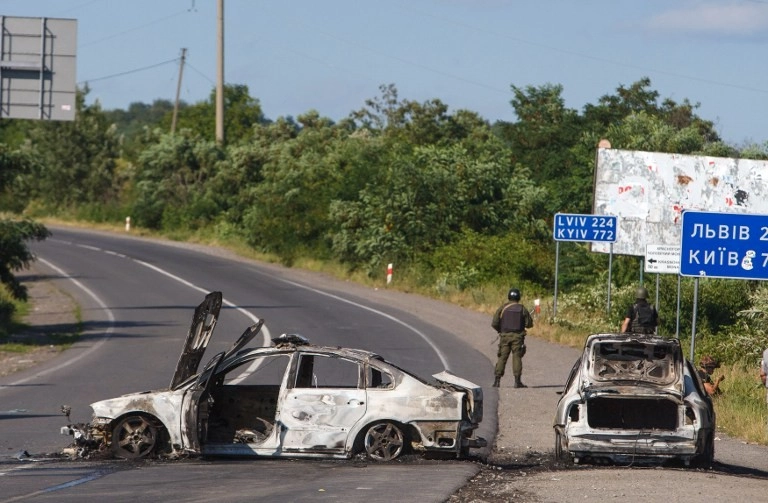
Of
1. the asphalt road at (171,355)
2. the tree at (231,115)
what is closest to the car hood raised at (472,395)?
the asphalt road at (171,355)

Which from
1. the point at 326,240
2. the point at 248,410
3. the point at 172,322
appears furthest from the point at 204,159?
the point at 248,410

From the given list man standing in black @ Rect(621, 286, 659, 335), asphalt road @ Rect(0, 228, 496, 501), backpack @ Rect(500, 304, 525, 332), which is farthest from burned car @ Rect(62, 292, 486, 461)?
backpack @ Rect(500, 304, 525, 332)

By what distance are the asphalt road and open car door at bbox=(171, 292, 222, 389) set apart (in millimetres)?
1088

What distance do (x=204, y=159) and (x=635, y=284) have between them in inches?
1469

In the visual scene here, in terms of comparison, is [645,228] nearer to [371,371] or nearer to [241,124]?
[371,371]

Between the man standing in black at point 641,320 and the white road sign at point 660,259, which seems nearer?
the man standing in black at point 641,320

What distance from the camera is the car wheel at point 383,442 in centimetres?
1375

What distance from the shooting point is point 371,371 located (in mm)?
14000

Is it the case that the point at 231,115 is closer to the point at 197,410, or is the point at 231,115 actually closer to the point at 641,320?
the point at 641,320

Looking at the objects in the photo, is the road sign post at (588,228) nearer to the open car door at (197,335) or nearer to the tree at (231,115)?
the open car door at (197,335)

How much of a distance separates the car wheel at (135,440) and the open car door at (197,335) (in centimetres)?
52

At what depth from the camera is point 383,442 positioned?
45.2 ft

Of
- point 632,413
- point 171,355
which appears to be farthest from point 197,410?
point 171,355

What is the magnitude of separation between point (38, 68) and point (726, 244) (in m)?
15.9
